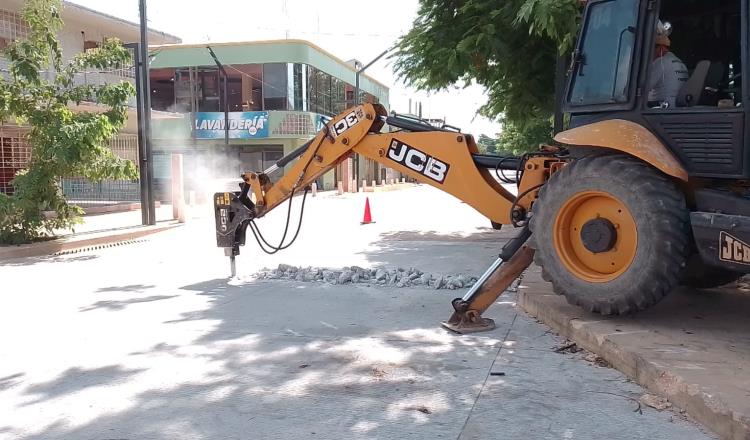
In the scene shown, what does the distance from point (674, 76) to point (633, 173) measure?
2.82 ft

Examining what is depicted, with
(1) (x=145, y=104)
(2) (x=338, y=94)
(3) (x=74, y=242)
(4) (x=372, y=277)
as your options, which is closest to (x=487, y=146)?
(2) (x=338, y=94)

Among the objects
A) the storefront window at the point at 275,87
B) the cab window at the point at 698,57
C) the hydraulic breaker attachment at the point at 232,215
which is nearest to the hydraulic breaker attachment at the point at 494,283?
the cab window at the point at 698,57

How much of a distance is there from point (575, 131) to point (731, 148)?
1.13m

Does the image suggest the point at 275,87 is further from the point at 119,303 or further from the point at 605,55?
the point at 605,55

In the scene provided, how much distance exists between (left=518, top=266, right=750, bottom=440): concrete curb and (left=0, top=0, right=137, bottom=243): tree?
885 cm

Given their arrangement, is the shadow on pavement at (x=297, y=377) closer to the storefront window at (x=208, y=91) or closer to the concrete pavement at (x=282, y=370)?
the concrete pavement at (x=282, y=370)

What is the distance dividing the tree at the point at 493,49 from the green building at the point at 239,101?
80.9 ft

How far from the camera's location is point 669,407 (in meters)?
3.76

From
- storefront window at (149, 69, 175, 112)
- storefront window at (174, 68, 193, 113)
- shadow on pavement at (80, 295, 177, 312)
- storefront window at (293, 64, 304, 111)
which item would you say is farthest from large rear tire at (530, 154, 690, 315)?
storefront window at (149, 69, 175, 112)

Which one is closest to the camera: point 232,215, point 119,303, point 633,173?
point 633,173

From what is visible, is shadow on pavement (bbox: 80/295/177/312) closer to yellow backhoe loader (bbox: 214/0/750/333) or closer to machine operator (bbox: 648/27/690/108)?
yellow backhoe loader (bbox: 214/0/750/333)

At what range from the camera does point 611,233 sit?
191 inches

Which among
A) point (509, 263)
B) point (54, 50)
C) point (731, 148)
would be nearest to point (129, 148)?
point (54, 50)

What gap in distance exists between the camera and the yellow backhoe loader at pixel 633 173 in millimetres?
4395
